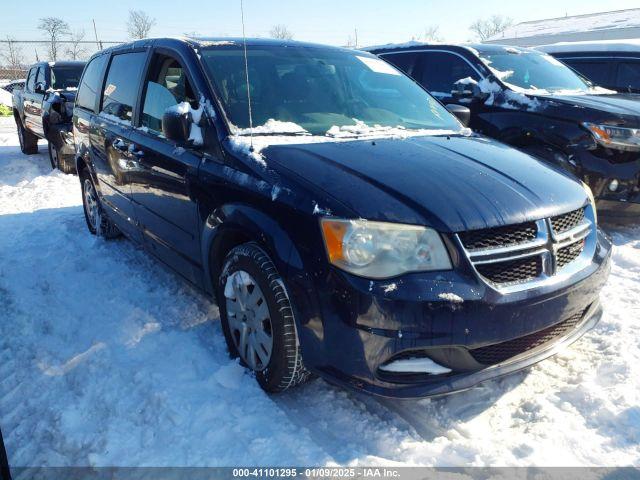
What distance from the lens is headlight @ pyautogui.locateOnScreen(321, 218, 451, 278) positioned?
200 cm

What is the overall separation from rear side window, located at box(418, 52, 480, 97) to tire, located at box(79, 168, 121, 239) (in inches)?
156

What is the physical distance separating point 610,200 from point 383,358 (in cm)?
368

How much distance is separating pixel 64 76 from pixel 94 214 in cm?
545

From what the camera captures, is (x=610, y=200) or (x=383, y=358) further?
(x=610, y=200)

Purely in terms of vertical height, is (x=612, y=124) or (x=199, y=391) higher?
(x=612, y=124)

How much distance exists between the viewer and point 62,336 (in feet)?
10.3

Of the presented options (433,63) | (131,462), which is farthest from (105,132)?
(433,63)

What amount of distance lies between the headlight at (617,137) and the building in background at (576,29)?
23212 millimetres

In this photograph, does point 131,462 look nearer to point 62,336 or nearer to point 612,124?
point 62,336

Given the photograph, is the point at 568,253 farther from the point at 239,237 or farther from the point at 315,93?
the point at 315,93

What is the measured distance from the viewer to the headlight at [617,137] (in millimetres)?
4539

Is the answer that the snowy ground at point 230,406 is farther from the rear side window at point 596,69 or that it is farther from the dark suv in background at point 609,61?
the rear side window at point 596,69

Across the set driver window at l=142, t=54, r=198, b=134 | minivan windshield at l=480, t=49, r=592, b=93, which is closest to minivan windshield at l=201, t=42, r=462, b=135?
driver window at l=142, t=54, r=198, b=134

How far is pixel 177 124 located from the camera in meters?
2.71
